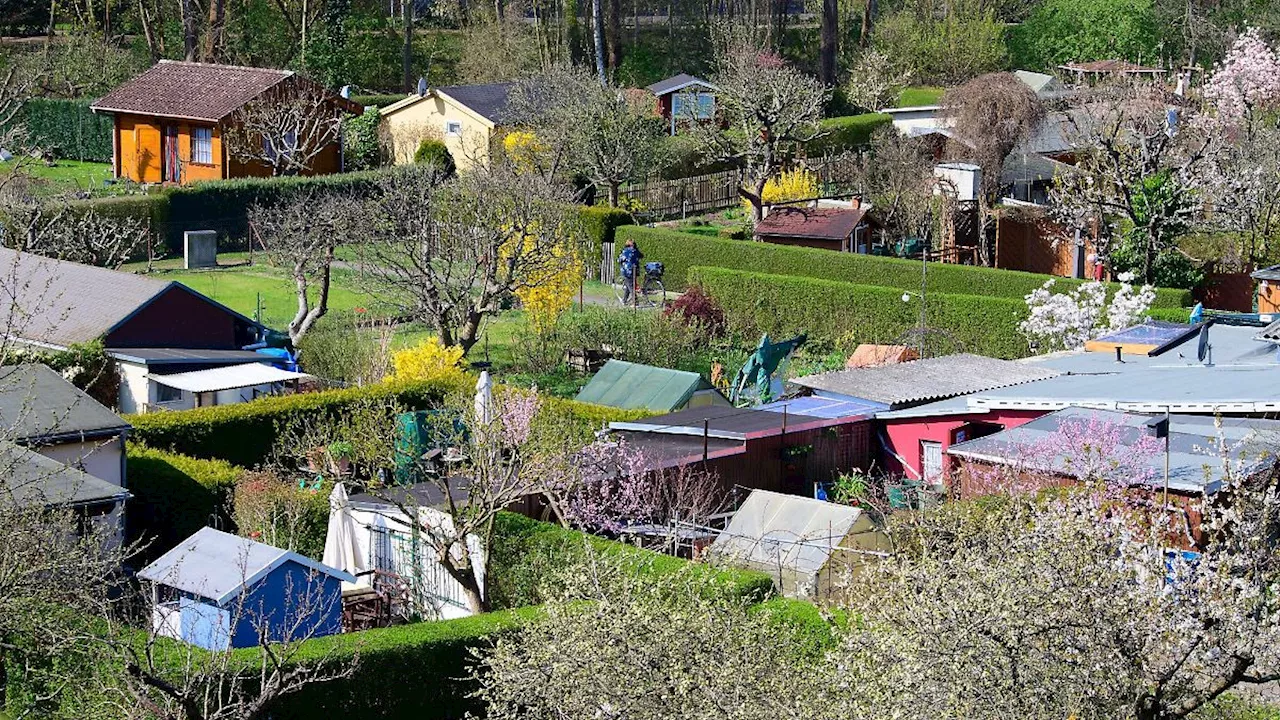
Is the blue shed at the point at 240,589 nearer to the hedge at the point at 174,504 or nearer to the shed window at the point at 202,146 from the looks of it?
the hedge at the point at 174,504

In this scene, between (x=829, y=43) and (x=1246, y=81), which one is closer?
(x=1246, y=81)

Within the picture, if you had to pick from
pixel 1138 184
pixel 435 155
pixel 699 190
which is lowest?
pixel 699 190

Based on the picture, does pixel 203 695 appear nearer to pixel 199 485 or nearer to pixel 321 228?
pixel 199 485

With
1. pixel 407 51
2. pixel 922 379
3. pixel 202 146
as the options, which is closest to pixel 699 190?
pixel 202 146

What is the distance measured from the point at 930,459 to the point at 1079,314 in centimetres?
690

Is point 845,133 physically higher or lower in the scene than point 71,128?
lower

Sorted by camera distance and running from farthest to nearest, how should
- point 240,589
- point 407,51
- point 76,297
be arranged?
point 407,51
point 76,297
point 240,589

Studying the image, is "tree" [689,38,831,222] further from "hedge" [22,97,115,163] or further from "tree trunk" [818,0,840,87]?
"hedge" [22,97,115,163]

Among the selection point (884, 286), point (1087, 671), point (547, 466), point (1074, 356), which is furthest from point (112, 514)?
point (884, 286)

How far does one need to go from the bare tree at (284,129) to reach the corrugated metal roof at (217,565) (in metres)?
29.9

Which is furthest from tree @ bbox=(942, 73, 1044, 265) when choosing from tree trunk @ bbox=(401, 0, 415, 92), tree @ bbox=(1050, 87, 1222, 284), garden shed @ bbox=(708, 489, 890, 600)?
tree trunk @ bbox=(401, 0, 415, 92)

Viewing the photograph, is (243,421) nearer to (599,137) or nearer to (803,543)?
(803,543)

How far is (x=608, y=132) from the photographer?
44.0 meters

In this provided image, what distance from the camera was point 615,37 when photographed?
67.4 meters
